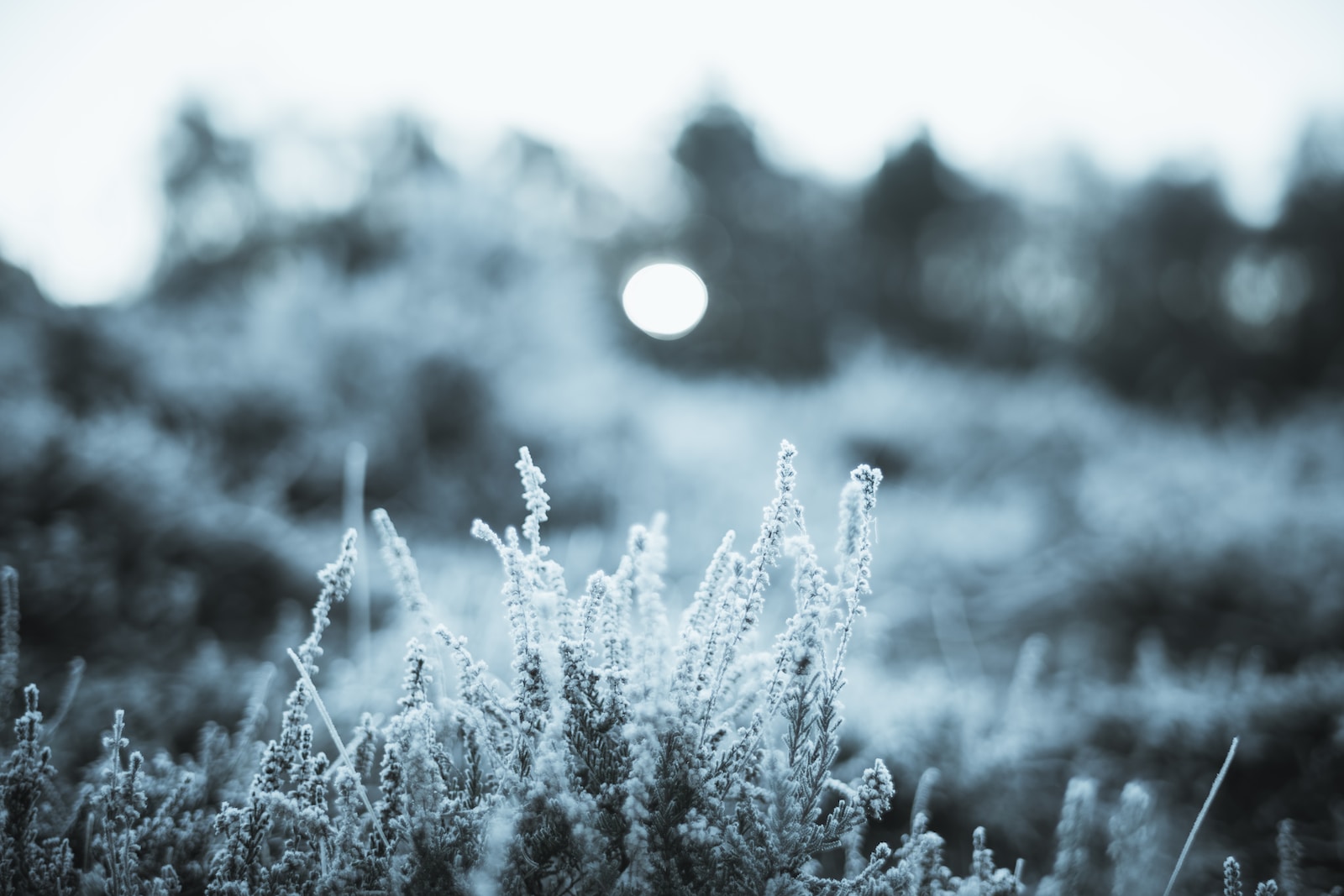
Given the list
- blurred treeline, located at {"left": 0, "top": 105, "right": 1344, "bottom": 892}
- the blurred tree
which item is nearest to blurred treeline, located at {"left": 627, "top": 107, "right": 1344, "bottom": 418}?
the blurred tree

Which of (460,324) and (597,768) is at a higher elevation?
(460,324)

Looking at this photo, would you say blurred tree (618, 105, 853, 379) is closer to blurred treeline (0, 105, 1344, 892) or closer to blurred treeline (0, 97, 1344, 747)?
blurred treeline (0, 97, 1344, 747)

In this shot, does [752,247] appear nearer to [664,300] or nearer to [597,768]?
[664,300]

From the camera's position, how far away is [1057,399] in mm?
7543

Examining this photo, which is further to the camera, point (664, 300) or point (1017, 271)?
point (664, 300)

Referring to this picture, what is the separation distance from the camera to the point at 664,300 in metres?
14.2

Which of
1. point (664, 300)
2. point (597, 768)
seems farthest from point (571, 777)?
point (664, 300)

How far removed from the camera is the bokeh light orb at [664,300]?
14.2 meters

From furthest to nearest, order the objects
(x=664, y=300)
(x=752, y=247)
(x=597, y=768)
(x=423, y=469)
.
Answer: (x=752, y=247), (x=664, y=300), (x=423, y=469), (x=597, y=768)

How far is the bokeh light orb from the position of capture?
46.8 feet

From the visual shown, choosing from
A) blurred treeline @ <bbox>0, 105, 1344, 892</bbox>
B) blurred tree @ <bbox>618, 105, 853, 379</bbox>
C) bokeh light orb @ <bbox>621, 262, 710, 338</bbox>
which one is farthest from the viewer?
blurred tree @ <bbox>618, 105, 853, 379</bbox>

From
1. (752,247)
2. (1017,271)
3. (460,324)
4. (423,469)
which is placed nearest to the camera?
(423,469)

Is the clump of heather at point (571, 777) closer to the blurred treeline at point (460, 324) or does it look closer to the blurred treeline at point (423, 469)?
the blurred treeline at point (423, 469)

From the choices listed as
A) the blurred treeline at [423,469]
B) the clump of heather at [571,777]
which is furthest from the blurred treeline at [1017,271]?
the clump of heather at [571,777]
